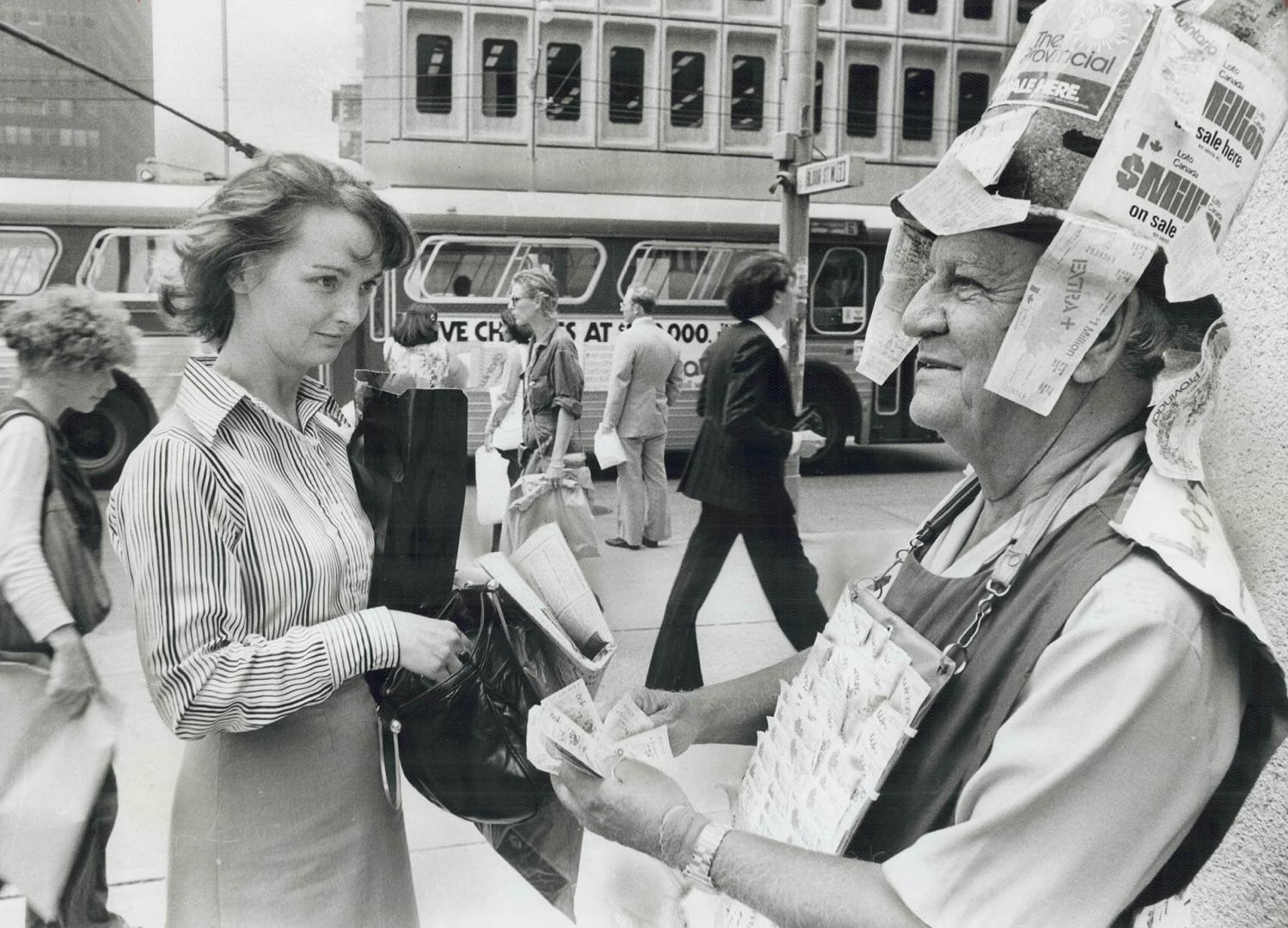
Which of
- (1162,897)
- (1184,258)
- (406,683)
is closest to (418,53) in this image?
(406,683)

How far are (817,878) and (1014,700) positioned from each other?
0.93 ft

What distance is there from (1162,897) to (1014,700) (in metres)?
0.30

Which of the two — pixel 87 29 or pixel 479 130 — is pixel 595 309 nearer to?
pixel 479 130

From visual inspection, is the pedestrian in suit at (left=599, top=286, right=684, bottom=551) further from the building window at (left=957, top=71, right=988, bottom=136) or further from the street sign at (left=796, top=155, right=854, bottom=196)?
the building window at (left=957, top=71, right=988, bottom=136)

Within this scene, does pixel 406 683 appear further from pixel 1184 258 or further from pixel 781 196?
pixel 781 196

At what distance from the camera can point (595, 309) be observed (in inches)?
194

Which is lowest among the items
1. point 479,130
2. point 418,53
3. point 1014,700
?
point 1014,700

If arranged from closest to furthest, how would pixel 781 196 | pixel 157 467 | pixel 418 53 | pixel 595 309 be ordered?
pixel 157 467 < pixel 418 53 < pixel 781 196 < pixel 595 309

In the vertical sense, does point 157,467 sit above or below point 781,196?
below

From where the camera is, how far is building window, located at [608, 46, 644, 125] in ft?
8.44

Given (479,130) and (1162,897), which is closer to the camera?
(1162,897)

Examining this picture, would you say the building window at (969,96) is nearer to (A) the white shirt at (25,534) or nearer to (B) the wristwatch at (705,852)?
(B) the wristwatch at (705,852)

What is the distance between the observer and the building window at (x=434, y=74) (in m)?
2.36

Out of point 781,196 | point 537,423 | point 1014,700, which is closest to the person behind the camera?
point 1014,700
